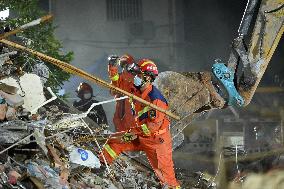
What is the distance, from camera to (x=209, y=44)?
863 inches

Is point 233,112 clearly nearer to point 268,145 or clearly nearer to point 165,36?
point 268,145

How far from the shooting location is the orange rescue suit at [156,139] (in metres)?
6.35

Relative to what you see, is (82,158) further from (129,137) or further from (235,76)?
(235,76)

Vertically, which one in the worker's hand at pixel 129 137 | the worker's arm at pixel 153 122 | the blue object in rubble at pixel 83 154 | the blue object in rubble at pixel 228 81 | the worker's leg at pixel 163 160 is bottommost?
the worker's leg at pixel 163 160

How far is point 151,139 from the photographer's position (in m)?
6.45

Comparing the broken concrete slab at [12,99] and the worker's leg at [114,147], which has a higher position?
the broken concrete slab at [12,99]

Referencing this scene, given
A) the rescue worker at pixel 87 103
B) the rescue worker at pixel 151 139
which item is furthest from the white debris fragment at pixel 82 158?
the rescue worker at pixel 87 103

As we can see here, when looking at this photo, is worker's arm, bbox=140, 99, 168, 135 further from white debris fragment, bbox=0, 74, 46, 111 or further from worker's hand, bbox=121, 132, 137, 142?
white debris fragment, bbox=0, 74, 46, 111

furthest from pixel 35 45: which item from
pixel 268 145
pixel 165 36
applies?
pixel 165 36

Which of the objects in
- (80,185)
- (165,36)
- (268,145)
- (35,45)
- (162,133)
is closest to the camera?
(80,185)

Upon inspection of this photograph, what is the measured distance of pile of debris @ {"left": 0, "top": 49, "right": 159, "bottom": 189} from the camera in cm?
491

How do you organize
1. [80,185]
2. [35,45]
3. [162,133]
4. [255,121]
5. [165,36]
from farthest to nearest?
[165,36], [255,121], [35,45], [162,133], [80,185]

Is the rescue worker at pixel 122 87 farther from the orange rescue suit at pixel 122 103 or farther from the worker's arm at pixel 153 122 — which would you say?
the worker's arm at pixel 153 122

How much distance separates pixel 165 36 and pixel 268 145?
40.1ft
